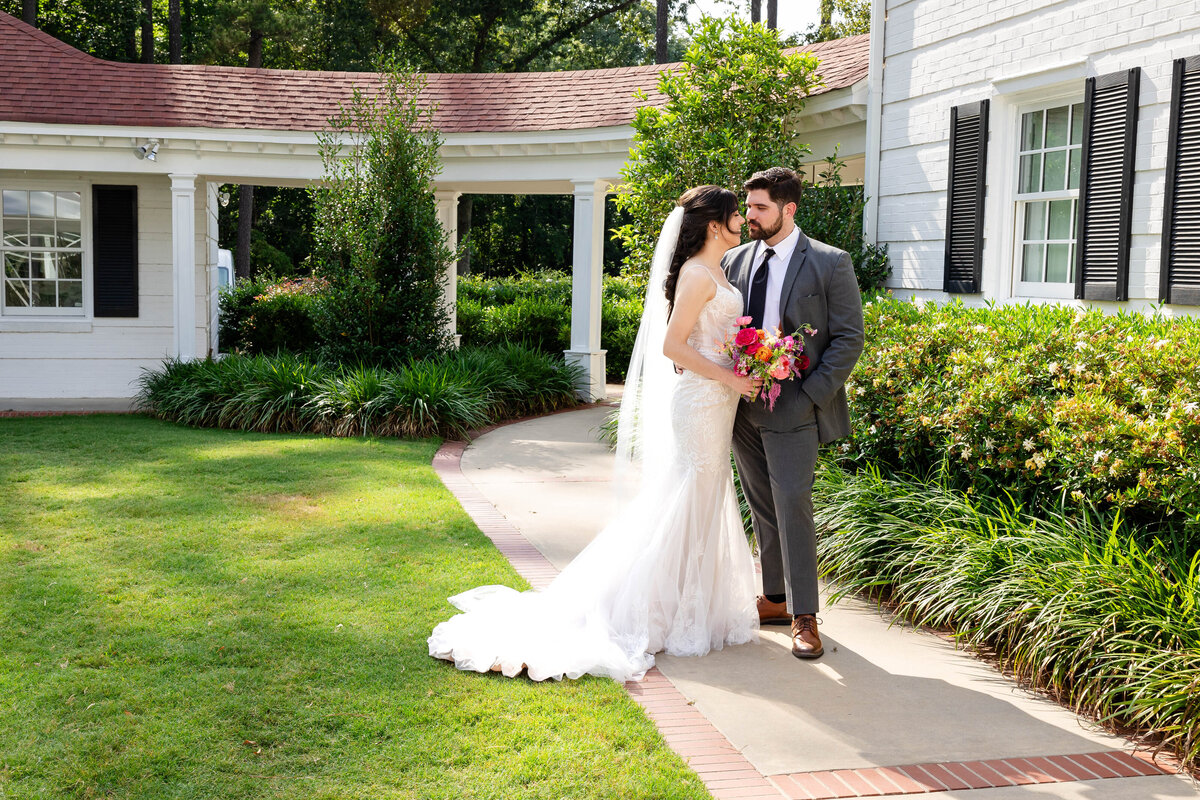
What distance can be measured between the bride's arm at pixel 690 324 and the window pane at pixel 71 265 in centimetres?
1217

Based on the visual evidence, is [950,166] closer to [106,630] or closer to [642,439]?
[642,439]

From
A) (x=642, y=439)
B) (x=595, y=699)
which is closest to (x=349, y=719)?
(x=595, y=699)

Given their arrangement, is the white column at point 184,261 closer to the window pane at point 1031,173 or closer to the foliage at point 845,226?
the foliage at point 845,226

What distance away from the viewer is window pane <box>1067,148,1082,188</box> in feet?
25.1

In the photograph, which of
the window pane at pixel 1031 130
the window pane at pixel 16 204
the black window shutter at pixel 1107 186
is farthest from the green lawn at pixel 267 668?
the window pane at pixel 16 204

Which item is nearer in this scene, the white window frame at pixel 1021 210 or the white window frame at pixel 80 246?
the white window frame at pixel 1021 210

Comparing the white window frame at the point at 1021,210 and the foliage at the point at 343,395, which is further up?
the white window frame at the point at 1021,210

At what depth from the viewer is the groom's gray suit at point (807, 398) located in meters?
4.84

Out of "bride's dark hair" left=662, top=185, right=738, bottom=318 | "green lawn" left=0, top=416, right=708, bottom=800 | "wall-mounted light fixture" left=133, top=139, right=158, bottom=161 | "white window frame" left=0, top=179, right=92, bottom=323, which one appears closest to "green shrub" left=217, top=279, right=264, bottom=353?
"white window frame" left=0, top=179, right=92, bottom=323

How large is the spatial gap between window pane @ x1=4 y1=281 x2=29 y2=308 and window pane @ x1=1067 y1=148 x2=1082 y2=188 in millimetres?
13081

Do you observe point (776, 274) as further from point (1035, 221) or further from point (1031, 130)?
point (1031, 130)

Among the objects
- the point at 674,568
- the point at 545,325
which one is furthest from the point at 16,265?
the point at 674,568

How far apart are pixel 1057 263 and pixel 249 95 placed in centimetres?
1078

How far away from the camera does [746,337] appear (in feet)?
15.6
